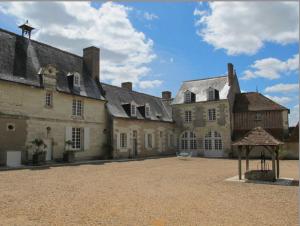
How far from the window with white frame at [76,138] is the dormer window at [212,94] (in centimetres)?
1232

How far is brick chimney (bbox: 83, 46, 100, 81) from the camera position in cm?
2236

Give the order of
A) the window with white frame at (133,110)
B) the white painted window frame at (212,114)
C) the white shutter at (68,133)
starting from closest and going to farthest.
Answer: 1. the white shutter at (68,133)
2. the window with white frame at (133,110)
3. the white painted window frame at (212,114)

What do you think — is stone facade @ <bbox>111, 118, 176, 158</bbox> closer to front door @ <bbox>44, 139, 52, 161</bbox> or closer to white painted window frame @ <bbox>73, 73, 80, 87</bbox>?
white painted window frame @ <bbox>73, 73, 80, 87</bbox>

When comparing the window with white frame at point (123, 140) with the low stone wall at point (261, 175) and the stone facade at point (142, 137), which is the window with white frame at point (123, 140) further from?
the low stone wall at point (261, 175)

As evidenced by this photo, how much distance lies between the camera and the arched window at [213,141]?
1009 inches

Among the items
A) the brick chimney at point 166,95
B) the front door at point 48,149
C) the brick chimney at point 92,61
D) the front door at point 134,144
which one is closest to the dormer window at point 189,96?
the brick chimney at point 166,95

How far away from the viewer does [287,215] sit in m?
5.73

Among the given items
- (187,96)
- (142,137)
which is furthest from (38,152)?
(187,96)

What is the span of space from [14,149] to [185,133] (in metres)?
16.3

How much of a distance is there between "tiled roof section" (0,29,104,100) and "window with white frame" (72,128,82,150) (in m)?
2.39

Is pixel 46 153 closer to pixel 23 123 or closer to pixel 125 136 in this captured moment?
pixel 23 123

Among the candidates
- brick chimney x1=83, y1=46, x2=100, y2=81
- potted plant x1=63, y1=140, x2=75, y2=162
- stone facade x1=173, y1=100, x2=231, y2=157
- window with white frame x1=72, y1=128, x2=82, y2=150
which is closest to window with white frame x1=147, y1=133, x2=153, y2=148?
stone facade x1=173, y1=100, x2=231, y2=157

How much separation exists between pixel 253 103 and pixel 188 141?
21.7 ft

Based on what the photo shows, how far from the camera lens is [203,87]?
27.9 metres
